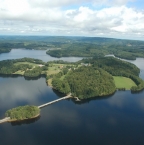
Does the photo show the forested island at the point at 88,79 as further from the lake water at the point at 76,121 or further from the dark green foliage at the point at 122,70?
the lake water at the point at 76,121

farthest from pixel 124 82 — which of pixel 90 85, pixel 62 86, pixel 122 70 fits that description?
pixel 62 86

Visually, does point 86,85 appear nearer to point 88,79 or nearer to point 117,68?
point 88,79

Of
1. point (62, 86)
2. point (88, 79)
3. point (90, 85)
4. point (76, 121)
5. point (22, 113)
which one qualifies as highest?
point (88, 79)

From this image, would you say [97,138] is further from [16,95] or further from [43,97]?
[16,95]

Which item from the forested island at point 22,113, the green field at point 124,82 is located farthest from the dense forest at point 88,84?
the forested island at point 22,113

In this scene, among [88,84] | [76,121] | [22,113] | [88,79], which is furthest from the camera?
[88,79]

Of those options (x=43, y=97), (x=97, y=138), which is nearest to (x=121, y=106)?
(x=97, y=138)
